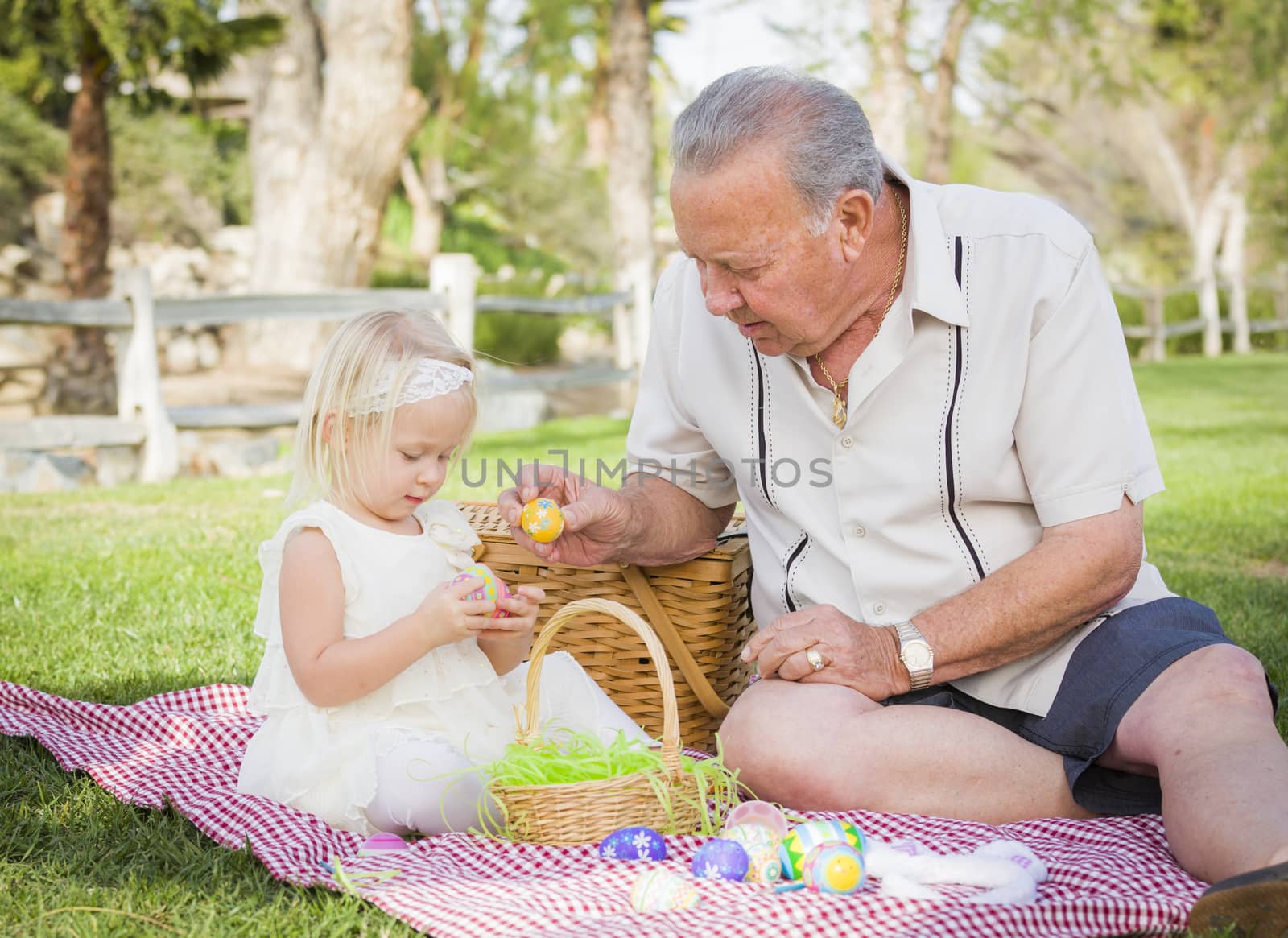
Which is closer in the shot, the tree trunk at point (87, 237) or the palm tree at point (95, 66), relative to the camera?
the palm tree at point (95, 66)

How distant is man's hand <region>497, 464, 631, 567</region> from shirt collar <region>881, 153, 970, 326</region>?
2.52 ft

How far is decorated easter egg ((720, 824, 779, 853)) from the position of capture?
207 cm

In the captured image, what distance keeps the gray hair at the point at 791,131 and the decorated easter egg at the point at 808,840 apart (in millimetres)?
1071

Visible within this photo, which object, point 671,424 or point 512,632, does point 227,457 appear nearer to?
point 671,424

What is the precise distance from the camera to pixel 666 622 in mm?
2855

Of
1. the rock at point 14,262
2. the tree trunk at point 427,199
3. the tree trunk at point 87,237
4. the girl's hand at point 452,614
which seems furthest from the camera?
the tree trunk at point 427,199

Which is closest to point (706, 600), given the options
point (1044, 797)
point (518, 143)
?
point (1044, 797)

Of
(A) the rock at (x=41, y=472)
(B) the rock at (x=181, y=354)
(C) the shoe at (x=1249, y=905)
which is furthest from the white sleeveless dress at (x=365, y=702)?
(B) the rock at (x=181, y=354)

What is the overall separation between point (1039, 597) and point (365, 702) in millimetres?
1337

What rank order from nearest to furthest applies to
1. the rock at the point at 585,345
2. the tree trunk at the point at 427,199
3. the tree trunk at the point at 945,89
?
1. the tree trunk at the point at 945,89
2. the rock at the point at 585,345
3. the tree trunk at the point at 427,199

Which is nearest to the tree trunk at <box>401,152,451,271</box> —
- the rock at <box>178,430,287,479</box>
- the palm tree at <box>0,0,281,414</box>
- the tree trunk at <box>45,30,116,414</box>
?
the palm tree at <box>0,0,281,414</box>

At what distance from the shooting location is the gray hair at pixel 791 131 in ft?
7.30

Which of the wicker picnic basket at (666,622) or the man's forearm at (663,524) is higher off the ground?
the man's forearm at (663,524)

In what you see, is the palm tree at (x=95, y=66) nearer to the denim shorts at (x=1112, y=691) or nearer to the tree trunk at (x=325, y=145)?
the tree trunk at (x=325, y=145)
